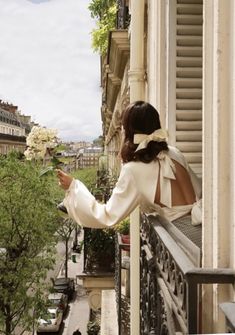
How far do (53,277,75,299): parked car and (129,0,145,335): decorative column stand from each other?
31.6 m

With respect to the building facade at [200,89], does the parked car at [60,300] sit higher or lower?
lower

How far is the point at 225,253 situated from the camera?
6.63ft

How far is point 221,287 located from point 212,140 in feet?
1.81

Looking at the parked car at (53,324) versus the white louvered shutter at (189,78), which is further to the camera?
the parked car at (53,324)

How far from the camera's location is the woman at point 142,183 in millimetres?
2705

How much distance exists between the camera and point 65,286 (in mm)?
36656

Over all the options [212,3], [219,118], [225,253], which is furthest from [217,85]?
[225,253]

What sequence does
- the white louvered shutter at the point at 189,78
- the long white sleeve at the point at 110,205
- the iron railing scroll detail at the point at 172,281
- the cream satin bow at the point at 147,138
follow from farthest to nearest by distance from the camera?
1. the white louvered shutter at the point at 189,78
2. the cream satin bow at the point at 147,138
3. the long white sleeve at the point at 110,205
4. the iron railing scroll detail at the point at 172,281

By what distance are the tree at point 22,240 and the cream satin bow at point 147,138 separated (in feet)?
56.9

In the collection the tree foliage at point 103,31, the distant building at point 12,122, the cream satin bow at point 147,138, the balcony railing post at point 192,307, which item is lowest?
the balcony railing post at point 192,307

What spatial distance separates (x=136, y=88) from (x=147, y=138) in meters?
2.37

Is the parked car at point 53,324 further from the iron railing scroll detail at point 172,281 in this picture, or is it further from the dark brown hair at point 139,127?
Answer: the dark brown hair at point 139,127

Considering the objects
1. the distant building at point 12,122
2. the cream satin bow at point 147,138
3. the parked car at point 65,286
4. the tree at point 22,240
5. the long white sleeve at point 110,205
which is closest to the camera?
the long white sleeve at point 110,205

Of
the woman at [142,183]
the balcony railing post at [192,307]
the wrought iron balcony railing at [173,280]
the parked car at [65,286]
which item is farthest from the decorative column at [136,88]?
the parked car at [65,286]
